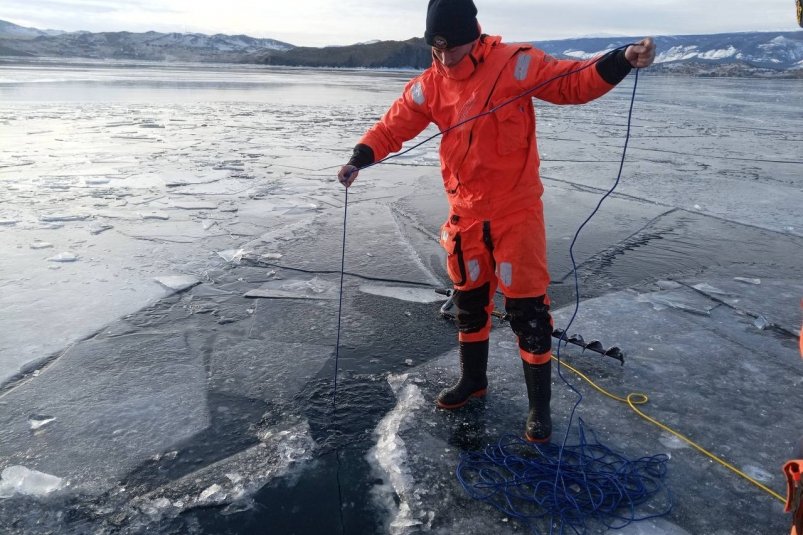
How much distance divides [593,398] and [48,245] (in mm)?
4093

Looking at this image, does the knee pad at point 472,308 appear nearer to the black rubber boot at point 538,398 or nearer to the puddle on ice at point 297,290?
the black rubber boot at point 538,398

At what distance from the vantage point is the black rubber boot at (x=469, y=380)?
2.58 m

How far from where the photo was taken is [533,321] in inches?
96.0

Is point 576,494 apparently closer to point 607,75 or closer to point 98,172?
point 607,75

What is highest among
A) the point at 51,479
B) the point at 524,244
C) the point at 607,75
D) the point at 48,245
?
the point at 607,75

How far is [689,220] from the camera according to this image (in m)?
5.57

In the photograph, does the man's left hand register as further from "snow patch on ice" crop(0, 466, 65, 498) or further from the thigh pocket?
"snow patch on ice" crop(0, 466, 65, 498)

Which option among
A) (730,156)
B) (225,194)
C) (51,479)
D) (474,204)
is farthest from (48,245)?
(730,156)

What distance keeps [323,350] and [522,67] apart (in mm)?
1749

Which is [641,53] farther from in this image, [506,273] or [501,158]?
[506,273]

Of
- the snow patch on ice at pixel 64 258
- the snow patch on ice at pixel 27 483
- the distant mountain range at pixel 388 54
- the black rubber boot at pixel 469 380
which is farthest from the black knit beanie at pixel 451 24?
the distant mountain range at pixel 388 54

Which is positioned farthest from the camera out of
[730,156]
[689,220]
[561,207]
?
[730,156]

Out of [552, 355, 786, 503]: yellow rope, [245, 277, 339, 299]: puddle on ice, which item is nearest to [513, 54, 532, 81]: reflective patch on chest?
[552, 355, 786, 503]: yellow rope

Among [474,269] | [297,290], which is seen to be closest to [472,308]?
[474,269]
